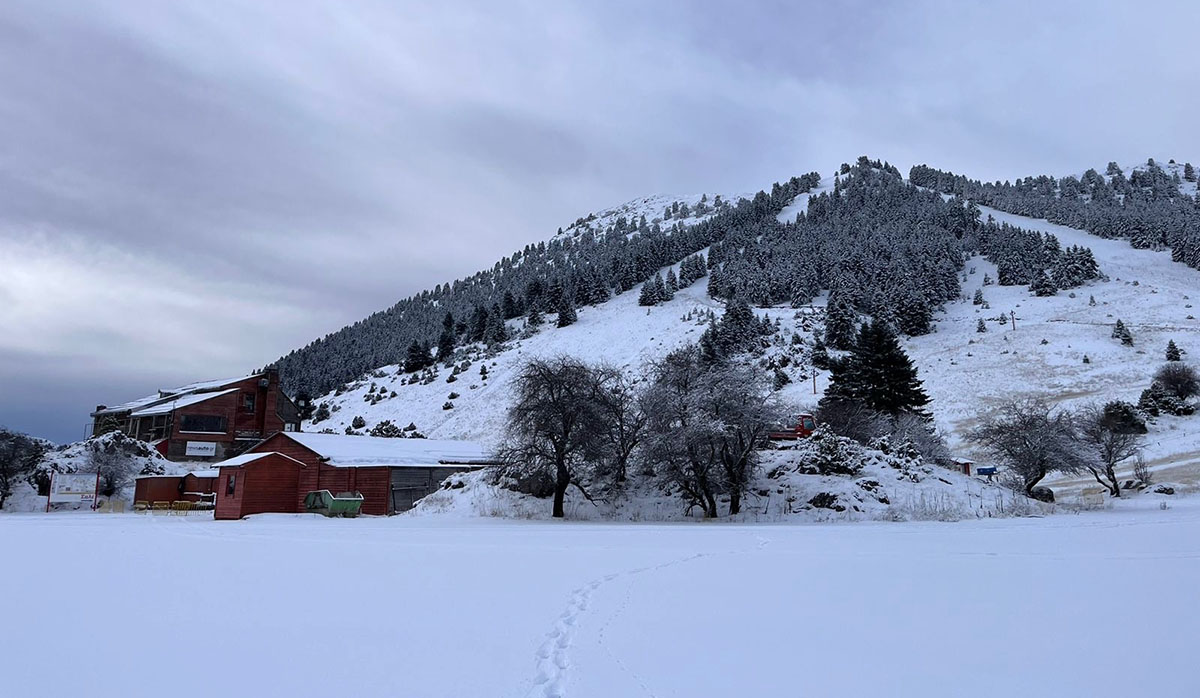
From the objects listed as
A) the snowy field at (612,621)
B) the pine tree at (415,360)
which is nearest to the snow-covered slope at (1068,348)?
the snowy field at (612,621)

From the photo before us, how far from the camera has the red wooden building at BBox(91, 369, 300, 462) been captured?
55469 millimetres

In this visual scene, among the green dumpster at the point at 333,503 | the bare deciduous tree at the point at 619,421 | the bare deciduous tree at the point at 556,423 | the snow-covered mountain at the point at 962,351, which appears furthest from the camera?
the snow-covered mountain at the point at 962,351

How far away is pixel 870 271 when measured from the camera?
9956cm

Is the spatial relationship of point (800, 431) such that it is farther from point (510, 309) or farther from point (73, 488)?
point (510, 309)

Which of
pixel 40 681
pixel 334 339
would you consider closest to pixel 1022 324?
pixel 40 681

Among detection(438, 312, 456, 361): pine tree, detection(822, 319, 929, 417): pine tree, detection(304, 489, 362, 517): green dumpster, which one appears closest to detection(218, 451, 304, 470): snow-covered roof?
detection(304, 489, 362, 517): green dumpster

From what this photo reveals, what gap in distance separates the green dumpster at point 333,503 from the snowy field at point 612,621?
18466 millimetres

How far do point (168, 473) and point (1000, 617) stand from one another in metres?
52.0

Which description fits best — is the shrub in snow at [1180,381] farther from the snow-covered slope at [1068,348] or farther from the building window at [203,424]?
the building window at [203,424]

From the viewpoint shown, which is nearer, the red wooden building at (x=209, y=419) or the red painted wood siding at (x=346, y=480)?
the red painted wood siding at (x=346, y=480)

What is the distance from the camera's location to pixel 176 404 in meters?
57.0

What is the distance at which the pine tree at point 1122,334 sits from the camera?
61625 mm

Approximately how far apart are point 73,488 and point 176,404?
18.1 metres

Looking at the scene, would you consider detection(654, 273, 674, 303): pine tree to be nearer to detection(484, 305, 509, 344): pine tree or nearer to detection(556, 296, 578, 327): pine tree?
detection(556, 296, 578, 327): pine tree
